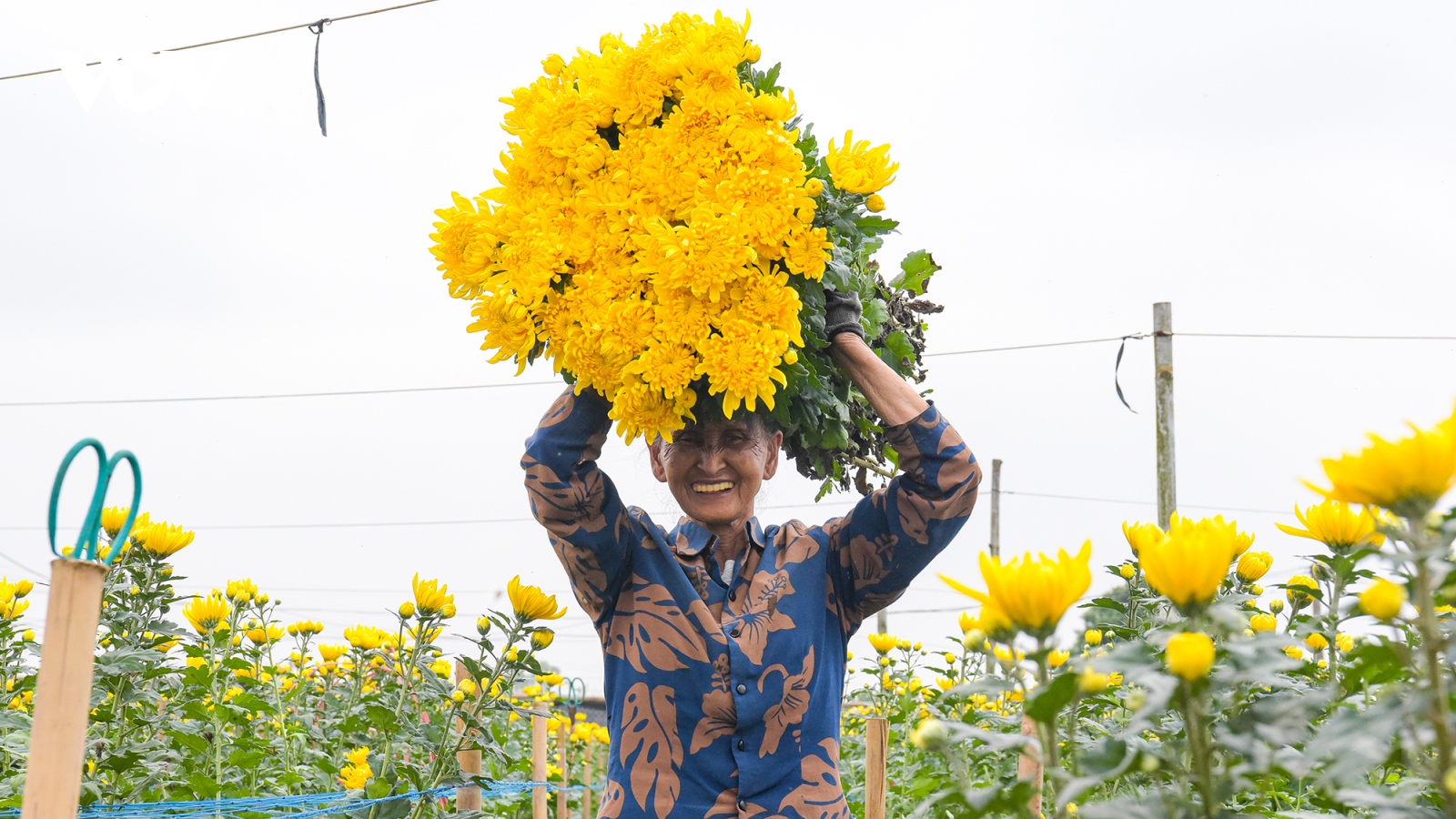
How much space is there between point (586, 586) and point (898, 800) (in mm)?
2453

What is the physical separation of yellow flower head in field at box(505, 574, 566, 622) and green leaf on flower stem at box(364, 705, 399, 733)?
0.41m

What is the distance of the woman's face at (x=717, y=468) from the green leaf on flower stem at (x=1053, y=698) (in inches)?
55.6

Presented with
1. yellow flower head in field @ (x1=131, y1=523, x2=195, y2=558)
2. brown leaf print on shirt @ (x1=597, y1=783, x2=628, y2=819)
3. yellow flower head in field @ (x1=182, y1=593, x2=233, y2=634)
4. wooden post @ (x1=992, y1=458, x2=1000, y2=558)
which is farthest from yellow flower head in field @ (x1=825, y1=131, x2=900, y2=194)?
wooden post @ (x1=992, y1=458, x2=1000, y2=558)

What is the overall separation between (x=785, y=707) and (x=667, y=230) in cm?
91

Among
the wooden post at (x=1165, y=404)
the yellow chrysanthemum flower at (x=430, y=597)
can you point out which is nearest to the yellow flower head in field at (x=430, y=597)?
the yellow chrysanthemum flower at (x=430, y=597)

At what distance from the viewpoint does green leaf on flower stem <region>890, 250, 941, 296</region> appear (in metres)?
2.47

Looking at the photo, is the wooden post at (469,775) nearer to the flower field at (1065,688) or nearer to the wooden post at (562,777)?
the flower field at (1065,688)

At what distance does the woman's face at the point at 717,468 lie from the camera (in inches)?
88.4

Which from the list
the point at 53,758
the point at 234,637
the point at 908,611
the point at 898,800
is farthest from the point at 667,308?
the point at 908,611

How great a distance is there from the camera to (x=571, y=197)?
1979 mm

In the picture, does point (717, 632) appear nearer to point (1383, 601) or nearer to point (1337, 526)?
point (1337, 526)

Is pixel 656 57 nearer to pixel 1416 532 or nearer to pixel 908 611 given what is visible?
pixel 1416 532

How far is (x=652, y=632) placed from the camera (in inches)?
86.4

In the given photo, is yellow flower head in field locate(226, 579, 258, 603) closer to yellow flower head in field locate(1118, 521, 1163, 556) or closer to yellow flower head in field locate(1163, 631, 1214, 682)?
yellow flower head in field locate(1118, 521, 1163, 556)
